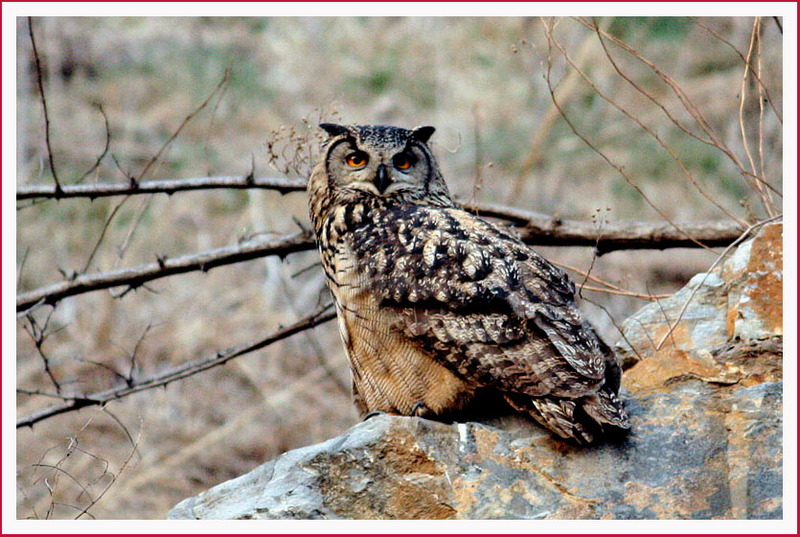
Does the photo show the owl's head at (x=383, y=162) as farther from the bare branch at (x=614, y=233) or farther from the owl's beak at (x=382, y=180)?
the bare branch at (x=614, y=233)

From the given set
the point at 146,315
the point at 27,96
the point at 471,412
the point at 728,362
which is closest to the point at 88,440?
the point at 146,315

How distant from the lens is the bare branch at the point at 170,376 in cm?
448

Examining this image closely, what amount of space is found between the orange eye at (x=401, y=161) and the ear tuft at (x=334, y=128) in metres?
0.26

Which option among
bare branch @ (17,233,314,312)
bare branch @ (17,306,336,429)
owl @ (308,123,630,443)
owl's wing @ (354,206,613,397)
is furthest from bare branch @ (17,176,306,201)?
owl's wing @ (354,206,613,397)

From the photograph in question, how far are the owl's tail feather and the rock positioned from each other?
0.28ft

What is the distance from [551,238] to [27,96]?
738cm

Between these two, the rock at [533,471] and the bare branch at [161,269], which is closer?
the rock at [533,471]

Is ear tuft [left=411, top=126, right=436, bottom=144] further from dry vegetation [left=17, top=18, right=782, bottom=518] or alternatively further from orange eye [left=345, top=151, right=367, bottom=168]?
dry vegetation [left=17, top=18, right=782, bottom=518]

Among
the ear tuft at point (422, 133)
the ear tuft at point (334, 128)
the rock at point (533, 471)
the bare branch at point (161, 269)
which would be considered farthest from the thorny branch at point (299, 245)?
the rock at point (533, 471)

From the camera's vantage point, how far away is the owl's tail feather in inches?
119

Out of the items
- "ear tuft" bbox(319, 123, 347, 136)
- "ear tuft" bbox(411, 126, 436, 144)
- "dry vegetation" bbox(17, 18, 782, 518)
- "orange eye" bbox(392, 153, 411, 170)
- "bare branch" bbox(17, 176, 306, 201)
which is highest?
"ear tuft" bbox(319, 123, 347, 136)

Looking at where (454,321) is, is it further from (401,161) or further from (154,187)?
(154,187)

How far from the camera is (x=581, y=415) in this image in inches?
119

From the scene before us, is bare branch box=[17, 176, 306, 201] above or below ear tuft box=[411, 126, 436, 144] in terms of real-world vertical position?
below
